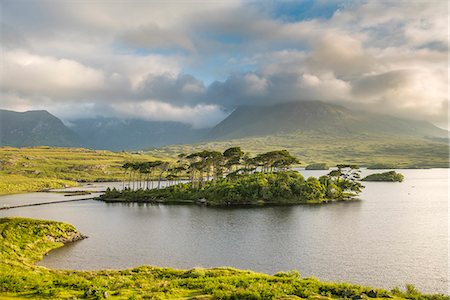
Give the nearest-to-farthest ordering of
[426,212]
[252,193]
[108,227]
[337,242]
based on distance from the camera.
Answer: [337,242] < [108,227] < [426,212] < [252,193]

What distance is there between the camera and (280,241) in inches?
3061

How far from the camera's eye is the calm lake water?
5891 centimetres

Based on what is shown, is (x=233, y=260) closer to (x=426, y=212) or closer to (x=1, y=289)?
(x=1, y=289)

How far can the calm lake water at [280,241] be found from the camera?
2319 inches

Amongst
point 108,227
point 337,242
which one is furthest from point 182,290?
point 108,227

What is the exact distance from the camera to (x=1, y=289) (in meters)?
36.8

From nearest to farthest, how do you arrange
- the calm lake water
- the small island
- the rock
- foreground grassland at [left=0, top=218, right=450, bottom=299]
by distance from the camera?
foreground grassland at [left=0, top=218, right=450, bottom=299]
the calm lake water
the rock
the small island

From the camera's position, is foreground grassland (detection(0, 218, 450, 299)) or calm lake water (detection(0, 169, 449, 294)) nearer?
foreground grassland (detection(0, 218, 450, 299))

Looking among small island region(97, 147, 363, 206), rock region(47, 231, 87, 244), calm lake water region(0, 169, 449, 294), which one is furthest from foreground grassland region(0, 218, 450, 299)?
small island region(97, 147, 363, 206)

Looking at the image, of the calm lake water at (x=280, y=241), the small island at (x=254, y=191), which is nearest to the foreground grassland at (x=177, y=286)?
the calm lake water at (x=280, y=241)

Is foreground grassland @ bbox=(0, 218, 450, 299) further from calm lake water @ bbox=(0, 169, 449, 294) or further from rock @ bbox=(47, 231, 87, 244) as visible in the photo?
rock @ bbox=(47, 231, 87, 244)

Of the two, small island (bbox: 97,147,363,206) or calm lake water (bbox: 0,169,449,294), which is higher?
small island (bbox: 97,147,363,206)

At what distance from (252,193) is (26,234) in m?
89.7

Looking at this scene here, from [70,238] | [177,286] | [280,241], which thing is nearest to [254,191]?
[280,241]
